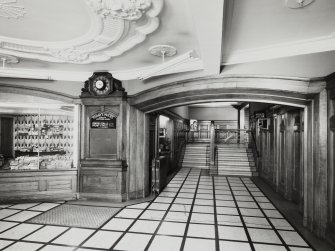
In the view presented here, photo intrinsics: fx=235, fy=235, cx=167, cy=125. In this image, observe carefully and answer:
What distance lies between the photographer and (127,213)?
512 centimetres

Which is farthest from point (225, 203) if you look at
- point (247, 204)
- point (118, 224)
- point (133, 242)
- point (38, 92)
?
point (38, 92)

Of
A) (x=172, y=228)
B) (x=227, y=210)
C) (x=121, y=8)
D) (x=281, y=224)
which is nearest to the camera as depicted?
(x=121, y=8)

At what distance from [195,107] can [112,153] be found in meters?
14.3

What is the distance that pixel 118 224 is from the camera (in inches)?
177

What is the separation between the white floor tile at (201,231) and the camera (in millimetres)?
4035

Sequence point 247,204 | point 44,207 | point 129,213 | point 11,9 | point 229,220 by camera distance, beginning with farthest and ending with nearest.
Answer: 1. point 247,204
2. point 44,207
3. point 129,213
4. point 229,220
5. point 11,9

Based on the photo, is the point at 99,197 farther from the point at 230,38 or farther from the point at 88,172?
the point at 230,38

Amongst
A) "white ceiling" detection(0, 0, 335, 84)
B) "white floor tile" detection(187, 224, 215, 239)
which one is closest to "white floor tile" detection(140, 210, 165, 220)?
"white floor tile" detection(187, 224, 215, 239)

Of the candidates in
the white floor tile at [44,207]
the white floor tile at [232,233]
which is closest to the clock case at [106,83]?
the white floor tile at [44,207]

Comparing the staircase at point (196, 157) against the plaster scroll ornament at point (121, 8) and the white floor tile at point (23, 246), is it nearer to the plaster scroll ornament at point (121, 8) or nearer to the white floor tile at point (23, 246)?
the white floor tile at point (23, 246)

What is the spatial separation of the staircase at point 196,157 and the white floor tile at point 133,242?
8.35 metres

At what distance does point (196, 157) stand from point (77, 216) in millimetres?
8822

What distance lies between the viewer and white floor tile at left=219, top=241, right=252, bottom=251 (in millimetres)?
3578

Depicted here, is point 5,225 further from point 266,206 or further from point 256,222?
point 266,206
